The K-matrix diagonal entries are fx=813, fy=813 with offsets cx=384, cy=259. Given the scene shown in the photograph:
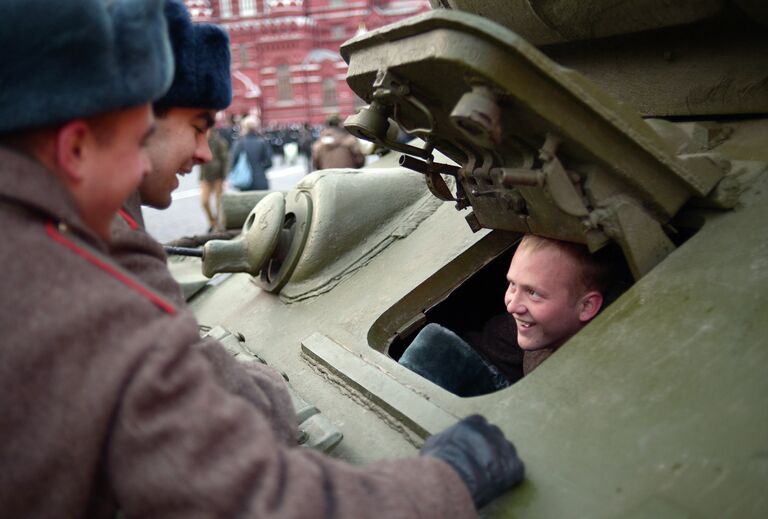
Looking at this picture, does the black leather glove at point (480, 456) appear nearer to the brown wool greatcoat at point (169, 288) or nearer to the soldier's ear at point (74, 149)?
the brown wool greatcoat at point (169, 288)

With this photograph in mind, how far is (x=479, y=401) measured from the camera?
1.74 m

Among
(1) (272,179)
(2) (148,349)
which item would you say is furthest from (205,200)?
(2) (148,349)

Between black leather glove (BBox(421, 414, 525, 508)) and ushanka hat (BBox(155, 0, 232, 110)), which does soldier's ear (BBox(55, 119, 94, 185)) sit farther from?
black leather glove (BBox(421, 414, 525, 508))

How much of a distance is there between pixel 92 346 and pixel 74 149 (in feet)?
0.96

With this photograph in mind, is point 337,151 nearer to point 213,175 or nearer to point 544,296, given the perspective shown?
point 213,175

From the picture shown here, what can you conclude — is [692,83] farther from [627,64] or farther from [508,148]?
[508,148]

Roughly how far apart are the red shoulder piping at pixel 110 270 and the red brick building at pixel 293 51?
112 ft

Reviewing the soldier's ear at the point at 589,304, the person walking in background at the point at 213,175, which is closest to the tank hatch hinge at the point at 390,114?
the soldier's ear at the point at 589,304

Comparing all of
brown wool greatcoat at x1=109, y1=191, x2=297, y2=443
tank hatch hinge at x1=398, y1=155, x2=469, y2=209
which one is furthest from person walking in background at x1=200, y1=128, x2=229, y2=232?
brown wool greatcoat at x1=109, y1=191, x2=297, y2=443

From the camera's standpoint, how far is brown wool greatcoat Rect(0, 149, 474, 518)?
1.11 meters

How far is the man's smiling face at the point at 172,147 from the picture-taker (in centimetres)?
171

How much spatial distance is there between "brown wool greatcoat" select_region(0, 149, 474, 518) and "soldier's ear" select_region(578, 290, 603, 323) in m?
1.10

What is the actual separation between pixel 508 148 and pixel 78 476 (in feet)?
3.75

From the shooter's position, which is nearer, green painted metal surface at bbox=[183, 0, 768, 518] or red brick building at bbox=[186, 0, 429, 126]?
green painted metal surface at bbox=[183, 0, 768, 518]
